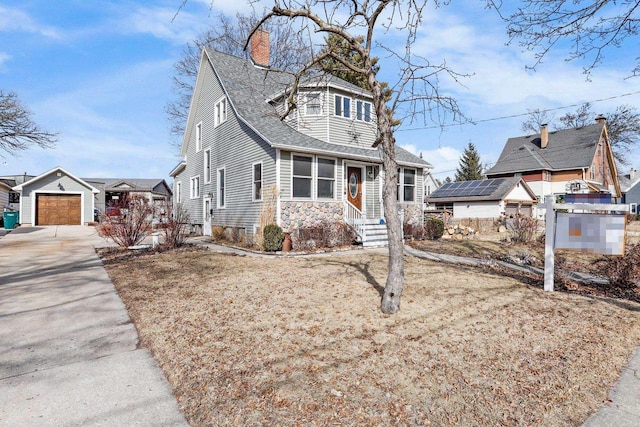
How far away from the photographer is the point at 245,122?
1313 centimetres

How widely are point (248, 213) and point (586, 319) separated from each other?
1086 centimetres

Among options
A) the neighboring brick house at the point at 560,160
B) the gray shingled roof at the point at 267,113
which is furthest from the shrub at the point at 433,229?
the neighboring brick house at the point at 560,160

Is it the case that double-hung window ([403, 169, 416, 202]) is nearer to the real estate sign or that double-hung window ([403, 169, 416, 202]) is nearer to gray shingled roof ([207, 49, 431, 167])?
gray shingled roof ([207, 49, 431, 167])

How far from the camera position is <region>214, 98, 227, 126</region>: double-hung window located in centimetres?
1551

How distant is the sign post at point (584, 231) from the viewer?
18.4 feet

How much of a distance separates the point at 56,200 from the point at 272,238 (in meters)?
22.4

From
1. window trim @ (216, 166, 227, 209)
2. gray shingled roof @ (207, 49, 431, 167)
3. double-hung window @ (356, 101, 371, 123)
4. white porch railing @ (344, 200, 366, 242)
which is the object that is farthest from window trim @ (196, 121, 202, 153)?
white porch railing @ (344, 200, 366, 242)

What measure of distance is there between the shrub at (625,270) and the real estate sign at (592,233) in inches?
32.6

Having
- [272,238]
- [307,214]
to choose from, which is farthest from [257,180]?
[272,238]

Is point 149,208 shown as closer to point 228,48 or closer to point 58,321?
point 58,321

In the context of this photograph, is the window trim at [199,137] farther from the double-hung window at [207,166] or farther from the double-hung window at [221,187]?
the double-hung window at [221,187]

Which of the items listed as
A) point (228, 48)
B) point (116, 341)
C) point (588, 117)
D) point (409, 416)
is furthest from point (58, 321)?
point (588, 117)

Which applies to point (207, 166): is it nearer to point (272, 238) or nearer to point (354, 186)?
point (354, 186)

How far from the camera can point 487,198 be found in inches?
997
